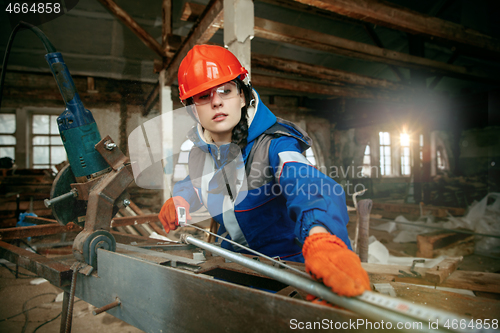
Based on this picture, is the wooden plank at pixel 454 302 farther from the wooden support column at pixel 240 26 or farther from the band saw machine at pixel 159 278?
the wooden support column at pixel 240 26

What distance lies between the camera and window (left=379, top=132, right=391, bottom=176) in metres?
12.3

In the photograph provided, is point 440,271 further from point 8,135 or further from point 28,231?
point 8,135

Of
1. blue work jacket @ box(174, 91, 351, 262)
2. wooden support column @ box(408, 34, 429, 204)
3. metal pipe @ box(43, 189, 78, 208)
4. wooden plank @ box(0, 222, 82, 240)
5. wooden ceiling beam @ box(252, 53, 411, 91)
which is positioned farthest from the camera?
wooden support column @ box(408, 34, 429, 204)

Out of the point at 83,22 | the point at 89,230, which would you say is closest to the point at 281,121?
the point at 89,230

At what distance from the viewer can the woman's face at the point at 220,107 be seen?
52.7 inches

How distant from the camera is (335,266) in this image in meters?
0.70

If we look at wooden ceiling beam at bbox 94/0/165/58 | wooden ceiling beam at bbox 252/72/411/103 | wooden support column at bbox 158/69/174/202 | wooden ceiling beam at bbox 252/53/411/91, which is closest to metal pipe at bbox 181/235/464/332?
wooden support column at bbox 158/69/174/202

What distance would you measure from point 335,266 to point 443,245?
4.33m

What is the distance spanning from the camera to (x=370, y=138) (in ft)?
38.0

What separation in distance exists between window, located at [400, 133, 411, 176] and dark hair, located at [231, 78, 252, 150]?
13.5 m

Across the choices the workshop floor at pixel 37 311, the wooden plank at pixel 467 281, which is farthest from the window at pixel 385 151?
the wooden plank at pixel 467 281

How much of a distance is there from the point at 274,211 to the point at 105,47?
676cm

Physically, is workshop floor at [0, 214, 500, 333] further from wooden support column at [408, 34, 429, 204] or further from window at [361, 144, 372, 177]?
window at [361, 144, 372, 177]

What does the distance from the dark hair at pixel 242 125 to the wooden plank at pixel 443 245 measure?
153 inches
